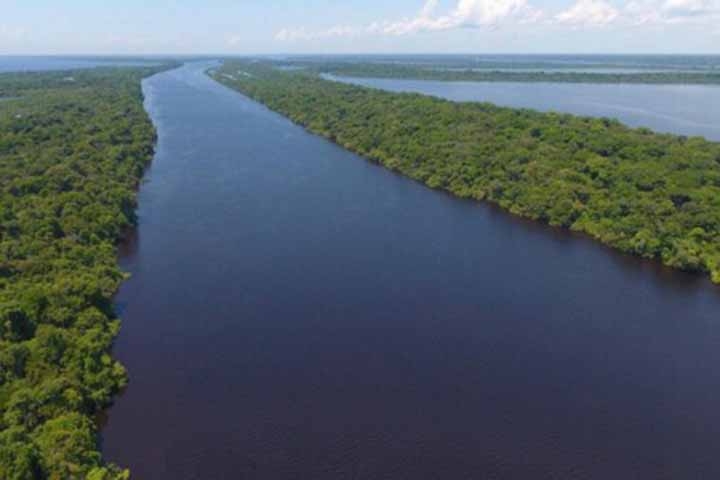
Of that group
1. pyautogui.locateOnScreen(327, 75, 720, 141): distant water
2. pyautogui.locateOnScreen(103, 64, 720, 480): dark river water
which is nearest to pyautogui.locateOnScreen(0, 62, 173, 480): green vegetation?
pyautogui.locateOnScreen(103, 64, 720, 480): dark river water

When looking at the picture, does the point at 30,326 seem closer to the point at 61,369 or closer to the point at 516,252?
the point at 61,369

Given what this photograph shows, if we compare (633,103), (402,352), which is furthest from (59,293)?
(633,103)

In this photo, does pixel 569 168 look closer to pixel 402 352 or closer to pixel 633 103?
pixel 402 352

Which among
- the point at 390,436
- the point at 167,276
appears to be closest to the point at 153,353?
the point at 167,276

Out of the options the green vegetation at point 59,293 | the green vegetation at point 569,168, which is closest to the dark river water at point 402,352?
the green vegetation at point 59,293

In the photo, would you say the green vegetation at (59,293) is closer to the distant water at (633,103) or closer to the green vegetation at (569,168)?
the green vegetation at (569,168)

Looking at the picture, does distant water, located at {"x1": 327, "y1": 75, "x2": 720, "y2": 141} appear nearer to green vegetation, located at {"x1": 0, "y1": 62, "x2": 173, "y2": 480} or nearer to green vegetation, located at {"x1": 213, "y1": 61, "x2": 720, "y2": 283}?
green vegetation, located at {"x1": 213, "y1": 61, "x2": 720, "y2": 283}
